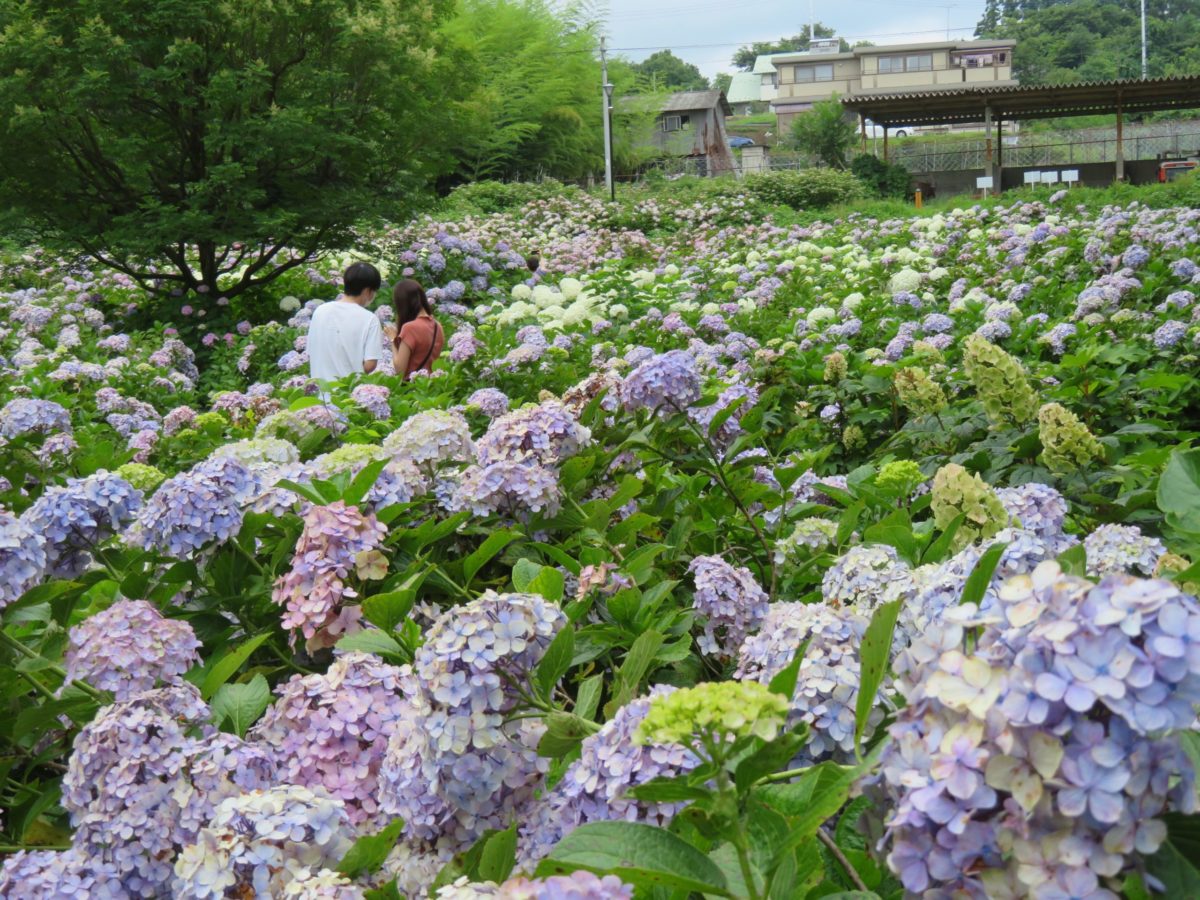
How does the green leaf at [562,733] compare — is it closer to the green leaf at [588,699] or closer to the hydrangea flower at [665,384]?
the green leaf at [588,699]

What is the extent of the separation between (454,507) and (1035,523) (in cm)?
91

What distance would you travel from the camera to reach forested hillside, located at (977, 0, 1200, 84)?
67.6 meters

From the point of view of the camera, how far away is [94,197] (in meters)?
9.48

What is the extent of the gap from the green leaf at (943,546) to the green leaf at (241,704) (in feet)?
2.87

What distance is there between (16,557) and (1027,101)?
26.2m

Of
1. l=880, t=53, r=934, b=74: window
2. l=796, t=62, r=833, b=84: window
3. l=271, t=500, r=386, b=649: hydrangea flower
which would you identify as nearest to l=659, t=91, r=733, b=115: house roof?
l=796, t=62, r=833, b=84: window

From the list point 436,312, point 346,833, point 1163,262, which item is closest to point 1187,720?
point 346,833

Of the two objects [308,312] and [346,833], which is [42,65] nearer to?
[308,312]

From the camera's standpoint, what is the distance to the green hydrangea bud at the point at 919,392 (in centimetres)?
339

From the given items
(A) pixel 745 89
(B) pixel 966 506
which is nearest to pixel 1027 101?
(B) pixel 966 506

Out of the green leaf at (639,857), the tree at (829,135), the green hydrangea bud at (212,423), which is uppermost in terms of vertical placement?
the tree at (829,135)

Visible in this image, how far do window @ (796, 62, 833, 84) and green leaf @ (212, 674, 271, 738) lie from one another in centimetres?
6605

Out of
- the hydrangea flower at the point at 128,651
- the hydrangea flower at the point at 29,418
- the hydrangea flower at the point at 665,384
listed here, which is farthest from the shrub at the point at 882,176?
the hydrangea flower at the point at 128,651

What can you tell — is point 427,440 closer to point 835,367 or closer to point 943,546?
point 943,546
